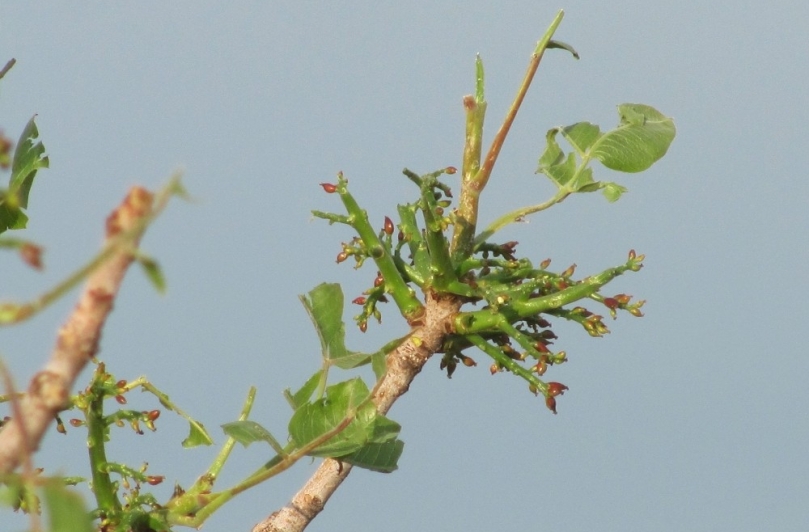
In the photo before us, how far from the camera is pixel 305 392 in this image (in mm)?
2166

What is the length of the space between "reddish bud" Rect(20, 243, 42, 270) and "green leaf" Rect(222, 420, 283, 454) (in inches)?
52.5

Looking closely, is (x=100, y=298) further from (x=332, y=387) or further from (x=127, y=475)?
(x=127, y=475)

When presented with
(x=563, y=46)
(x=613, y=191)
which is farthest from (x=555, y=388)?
(x=563, y=46)

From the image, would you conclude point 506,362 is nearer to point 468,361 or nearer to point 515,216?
point 468,361

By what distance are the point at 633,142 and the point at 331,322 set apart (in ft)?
3.37

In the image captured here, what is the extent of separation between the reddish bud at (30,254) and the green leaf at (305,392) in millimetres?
1483

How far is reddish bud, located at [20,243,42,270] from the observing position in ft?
2.14

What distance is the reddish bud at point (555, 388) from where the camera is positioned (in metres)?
2.36

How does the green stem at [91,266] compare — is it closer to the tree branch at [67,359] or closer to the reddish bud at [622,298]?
the tree branch at [67,359]

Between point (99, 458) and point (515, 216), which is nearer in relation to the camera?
point (99, 458)

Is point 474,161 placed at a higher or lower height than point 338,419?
higher

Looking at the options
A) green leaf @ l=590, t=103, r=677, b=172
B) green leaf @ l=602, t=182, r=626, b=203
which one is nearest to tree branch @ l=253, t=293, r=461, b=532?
green leaf @ l=602, t=182, r=626, b=203

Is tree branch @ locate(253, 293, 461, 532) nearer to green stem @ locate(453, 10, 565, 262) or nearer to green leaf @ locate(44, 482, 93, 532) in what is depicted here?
green stem @ locate(453, 10, 565, 262)

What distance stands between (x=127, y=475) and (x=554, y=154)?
4.51 feet
